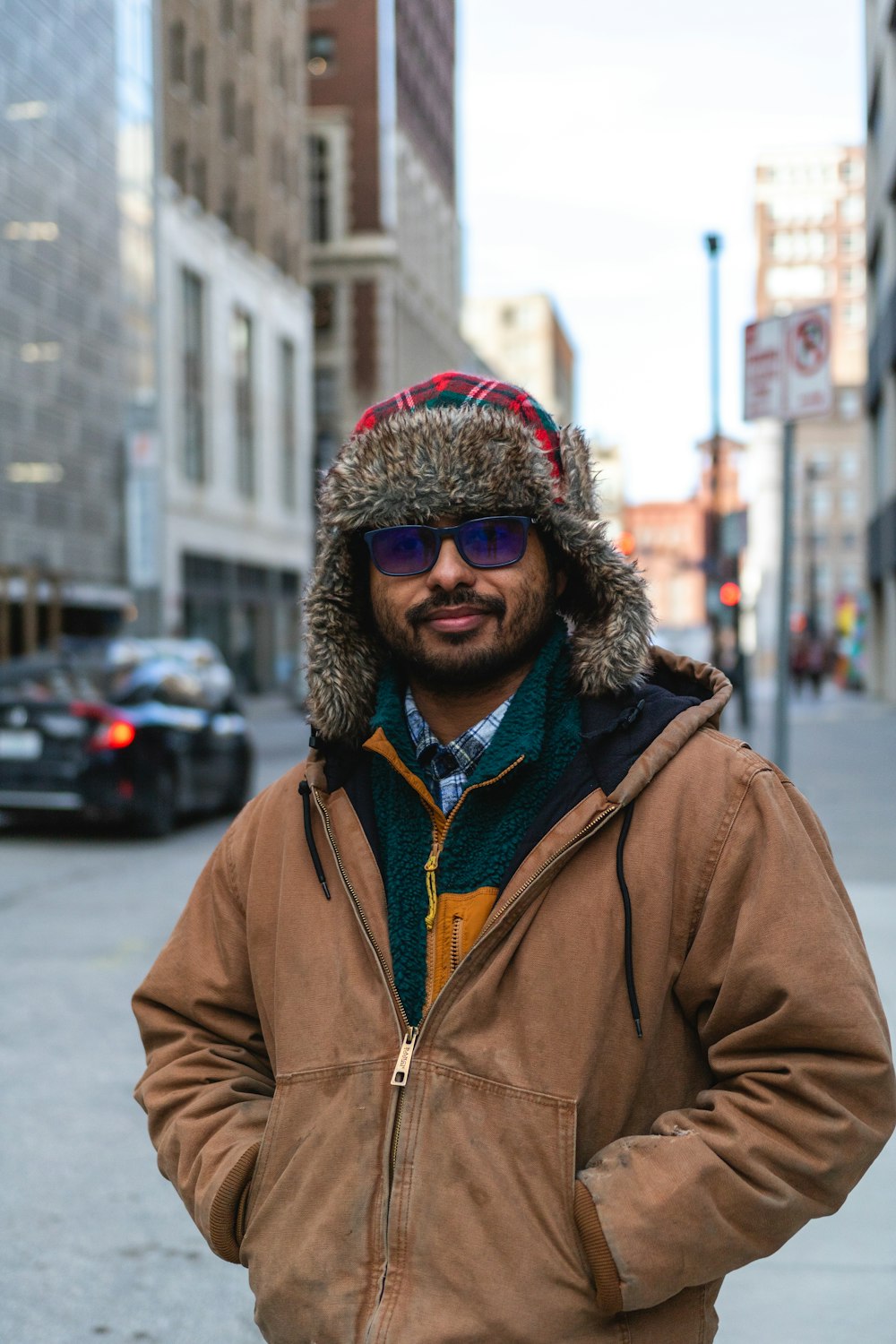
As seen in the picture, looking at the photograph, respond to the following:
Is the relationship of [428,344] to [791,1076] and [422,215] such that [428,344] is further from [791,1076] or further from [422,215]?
[791,1076]

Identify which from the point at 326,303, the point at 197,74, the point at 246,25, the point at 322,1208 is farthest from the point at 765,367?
the point at 326,303

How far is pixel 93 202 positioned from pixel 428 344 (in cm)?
3808

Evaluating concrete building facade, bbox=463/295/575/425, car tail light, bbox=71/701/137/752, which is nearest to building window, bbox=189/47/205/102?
car tail light, bbox=71/701/137/752

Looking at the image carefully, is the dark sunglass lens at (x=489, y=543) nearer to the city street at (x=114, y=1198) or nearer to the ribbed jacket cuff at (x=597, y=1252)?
the ribbed jacket cuff at (x=597, y=1252)

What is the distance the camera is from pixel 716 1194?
5.57ft

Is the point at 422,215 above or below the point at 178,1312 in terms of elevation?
above

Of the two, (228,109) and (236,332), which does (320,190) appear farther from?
(236,332)

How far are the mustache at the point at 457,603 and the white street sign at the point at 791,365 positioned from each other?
5.05 meters

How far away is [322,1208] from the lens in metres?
1.80

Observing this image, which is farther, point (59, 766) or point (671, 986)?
point (59, 766)

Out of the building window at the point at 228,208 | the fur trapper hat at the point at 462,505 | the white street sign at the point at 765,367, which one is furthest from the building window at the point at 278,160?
the fur trapper hat at the point at 462,505

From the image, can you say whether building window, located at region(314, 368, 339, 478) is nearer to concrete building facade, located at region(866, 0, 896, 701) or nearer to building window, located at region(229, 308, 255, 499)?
building window, located at region(229, 308, 255, 499)

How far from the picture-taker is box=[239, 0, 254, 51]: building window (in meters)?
43.5

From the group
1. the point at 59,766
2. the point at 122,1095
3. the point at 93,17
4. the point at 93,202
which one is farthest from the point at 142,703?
the point at 93,17
